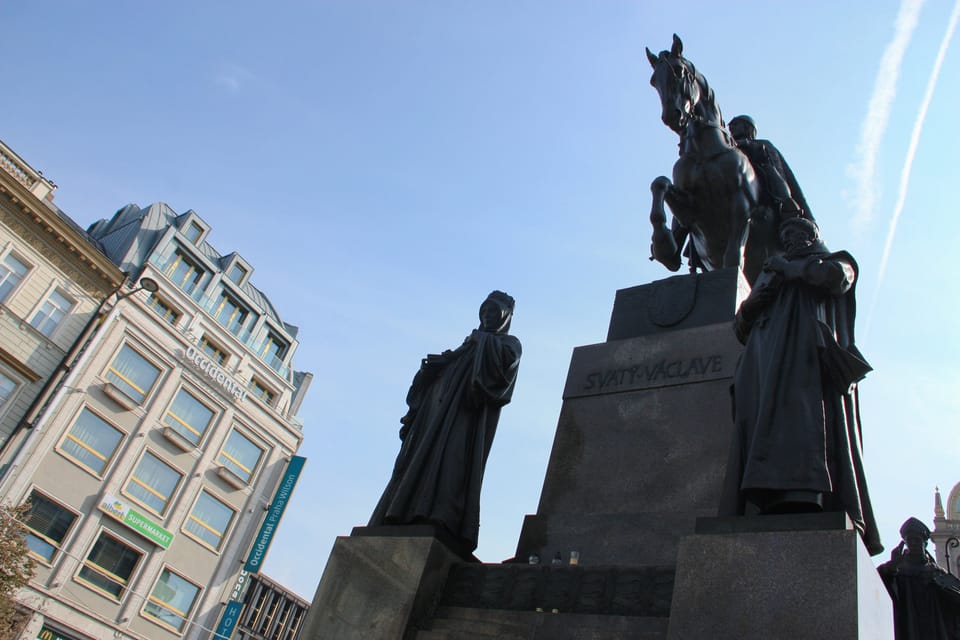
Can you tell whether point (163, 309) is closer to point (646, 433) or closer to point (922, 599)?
point (646, 433)

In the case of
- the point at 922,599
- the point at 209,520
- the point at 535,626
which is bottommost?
the point at 535,626

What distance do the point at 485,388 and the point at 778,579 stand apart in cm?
363

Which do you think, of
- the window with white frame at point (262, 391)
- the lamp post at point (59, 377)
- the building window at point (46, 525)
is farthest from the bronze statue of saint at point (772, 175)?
the window with white frame at point (262, 391)

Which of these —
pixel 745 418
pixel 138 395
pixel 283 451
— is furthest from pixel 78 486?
pixel 745 418

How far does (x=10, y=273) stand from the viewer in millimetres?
35219

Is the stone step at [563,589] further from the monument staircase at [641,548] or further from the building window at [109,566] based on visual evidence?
the building window at [109,566]

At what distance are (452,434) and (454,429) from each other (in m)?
0.07

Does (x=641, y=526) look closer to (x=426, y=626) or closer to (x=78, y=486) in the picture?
(x=426, y=626)

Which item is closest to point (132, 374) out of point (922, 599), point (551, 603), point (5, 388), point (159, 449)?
point (159, 449)

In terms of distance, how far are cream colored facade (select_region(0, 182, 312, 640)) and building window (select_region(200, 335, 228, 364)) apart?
0.09m

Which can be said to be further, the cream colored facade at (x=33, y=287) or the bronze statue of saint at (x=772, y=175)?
the cream colored facade at (x=33, y=287)

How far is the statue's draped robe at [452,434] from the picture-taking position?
7.09 metres

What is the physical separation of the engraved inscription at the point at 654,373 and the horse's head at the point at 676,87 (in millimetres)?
3264

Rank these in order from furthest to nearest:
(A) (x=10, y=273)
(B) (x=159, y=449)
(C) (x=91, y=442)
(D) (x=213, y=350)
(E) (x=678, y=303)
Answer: (D) (x=213, y=350) → (B) (x=159, y=449) → (C) (x=91, y=442) → (A) (x=10, y=273) → (E) (x=678, y=303)
